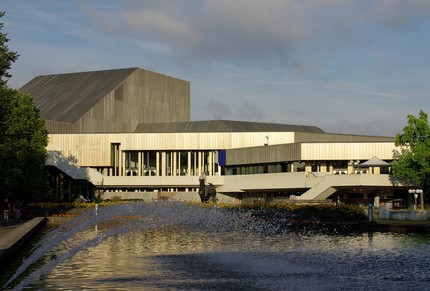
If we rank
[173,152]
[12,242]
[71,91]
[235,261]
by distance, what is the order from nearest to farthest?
[235,261]
[12,242]
[173,152]
[71,91]

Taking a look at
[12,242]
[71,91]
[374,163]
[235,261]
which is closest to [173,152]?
[71,91]

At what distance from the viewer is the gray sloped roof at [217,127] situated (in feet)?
390

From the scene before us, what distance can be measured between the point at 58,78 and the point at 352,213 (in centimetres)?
10062

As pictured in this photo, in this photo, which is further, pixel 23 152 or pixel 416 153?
pixel 416 153

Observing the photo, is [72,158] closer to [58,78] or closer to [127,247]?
[58,78]

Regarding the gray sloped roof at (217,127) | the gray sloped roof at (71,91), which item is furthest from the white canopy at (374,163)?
the gray sloped roof at (71,91)

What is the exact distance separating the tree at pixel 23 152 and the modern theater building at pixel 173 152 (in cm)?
2402

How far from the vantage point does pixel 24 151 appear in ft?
224

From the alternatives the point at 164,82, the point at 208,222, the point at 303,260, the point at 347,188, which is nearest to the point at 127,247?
the point at 303,260

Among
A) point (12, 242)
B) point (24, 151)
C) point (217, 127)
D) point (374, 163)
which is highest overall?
point (217, 127)

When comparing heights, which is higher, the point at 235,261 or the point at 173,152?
the point at 173,152

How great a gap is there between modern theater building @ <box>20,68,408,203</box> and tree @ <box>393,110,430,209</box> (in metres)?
3.79

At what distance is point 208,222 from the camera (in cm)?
5228

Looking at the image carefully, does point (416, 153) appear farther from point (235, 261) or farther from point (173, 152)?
point (235, 261)
